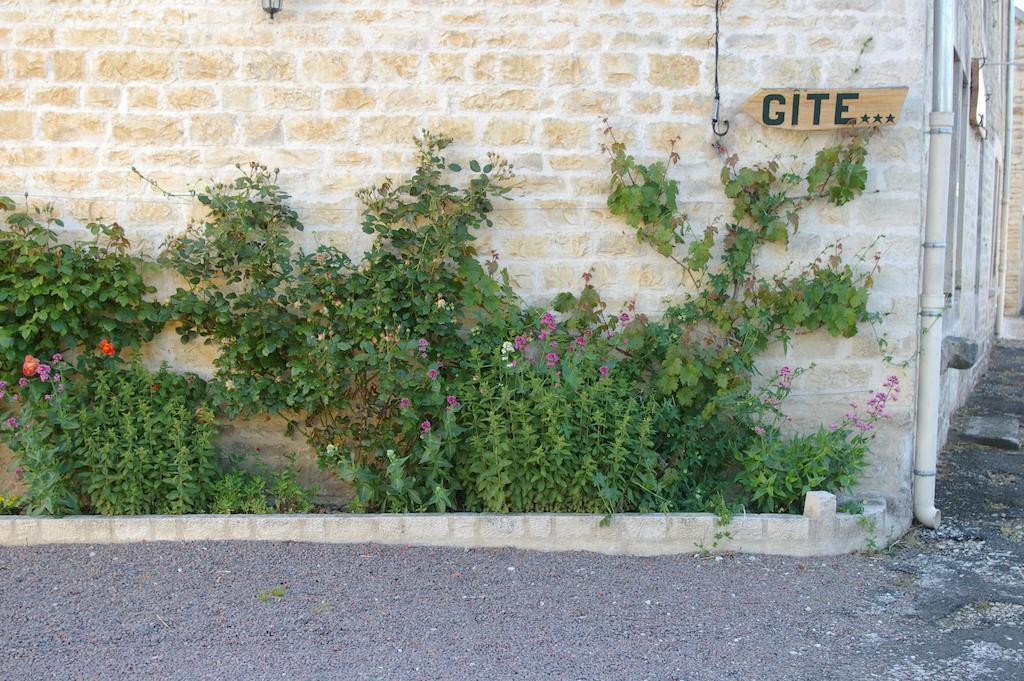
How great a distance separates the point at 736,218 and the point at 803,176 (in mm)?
414

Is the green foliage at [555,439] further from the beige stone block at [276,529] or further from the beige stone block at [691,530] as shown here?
the beige stone block at [276,529]

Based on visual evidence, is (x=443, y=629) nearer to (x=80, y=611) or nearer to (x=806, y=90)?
(x=80, y=611)

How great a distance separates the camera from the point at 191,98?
17.4 feet

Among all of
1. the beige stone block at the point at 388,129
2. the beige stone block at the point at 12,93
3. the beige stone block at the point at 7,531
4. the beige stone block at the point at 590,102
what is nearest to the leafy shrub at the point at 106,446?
the beige stone block at the point at 7,531

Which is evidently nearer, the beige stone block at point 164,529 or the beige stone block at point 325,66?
the beige stone block at point 164,529

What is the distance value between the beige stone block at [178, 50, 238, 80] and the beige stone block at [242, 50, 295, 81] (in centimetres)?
8

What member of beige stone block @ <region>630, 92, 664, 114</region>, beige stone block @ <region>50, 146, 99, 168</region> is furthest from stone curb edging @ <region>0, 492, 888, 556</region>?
beige stone block @ <region>630, 92, 664, 114</region>

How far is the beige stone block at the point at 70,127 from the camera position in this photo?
532cm

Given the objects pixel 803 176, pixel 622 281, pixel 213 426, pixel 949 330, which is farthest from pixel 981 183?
pixel 213 426

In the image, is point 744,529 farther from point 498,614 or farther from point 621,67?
point 621,67

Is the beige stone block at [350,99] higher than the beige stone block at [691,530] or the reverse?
higher

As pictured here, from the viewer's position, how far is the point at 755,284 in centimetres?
530

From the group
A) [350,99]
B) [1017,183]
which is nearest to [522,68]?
[350,99]

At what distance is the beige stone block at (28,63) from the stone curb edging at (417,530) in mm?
2302
